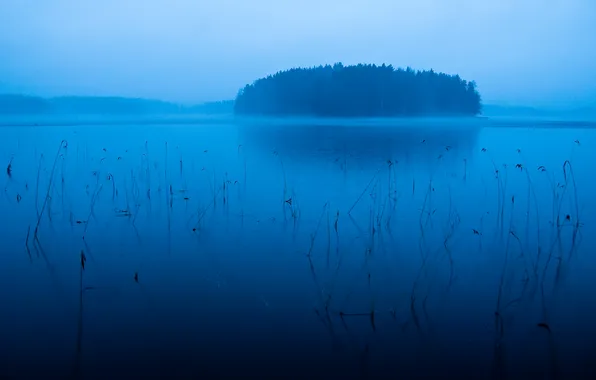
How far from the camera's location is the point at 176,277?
14.0 feet

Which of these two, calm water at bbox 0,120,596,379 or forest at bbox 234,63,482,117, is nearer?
calm water at bbox 0,120,596,379

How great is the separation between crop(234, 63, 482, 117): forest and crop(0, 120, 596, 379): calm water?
59378mm

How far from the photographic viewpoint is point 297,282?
4160 millimetres

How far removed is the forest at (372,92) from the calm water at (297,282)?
5938cm

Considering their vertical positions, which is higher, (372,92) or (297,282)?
(372,92)

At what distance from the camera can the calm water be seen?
2959 mm

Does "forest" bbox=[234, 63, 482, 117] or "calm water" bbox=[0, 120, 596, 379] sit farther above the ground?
"forest" bbox=[234, 63, 482, 117]

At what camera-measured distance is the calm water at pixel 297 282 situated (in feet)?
9.71

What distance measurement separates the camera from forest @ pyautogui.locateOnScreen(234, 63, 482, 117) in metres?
66.2

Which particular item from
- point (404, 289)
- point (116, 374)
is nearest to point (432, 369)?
point (404, 289)

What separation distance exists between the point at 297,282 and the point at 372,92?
65.0 metres

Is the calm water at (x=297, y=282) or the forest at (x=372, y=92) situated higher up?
the forest at (x=372, y=92)

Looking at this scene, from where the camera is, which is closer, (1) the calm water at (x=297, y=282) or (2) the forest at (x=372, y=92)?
(1) the calm water at (x=297, y=282)

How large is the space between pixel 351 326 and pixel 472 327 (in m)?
0.91
